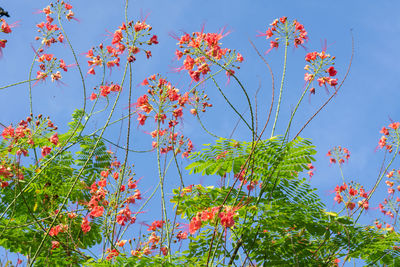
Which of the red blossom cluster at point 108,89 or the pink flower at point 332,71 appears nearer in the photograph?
the pink flower at point 332,71

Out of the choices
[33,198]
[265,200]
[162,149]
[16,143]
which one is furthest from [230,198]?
[33,198]

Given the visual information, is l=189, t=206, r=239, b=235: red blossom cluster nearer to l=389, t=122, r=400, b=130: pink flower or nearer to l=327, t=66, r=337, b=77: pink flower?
l=327, t=66, r=337, b=77: pink flower

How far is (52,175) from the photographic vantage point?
21.9 feet

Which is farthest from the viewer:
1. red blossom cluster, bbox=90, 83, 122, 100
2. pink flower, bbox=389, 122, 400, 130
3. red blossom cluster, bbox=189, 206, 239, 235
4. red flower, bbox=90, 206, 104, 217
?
pink flower, bbox=389, 122, 400, 130

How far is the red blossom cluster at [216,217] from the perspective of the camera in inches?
126

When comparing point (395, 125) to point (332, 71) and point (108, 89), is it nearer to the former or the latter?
point (332, 71)

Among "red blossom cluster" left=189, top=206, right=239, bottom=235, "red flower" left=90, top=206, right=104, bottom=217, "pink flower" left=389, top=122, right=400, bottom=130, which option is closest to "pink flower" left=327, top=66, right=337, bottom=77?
"red blossom cluster" left=189, top=206, right=239, bottom=235

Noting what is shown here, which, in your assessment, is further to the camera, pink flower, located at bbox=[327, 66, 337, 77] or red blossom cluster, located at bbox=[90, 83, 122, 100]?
red blossom cluster, located at bbox=[90, 83, 122, 100]

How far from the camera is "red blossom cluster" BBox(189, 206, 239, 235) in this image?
10.5ft

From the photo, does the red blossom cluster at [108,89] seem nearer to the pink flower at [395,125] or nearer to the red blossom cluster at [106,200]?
the red blossom cluster at [106,200]

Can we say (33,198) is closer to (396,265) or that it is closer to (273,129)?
(273,129)

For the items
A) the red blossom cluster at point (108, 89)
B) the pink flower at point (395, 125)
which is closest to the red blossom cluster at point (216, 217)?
the red blossom cluster at point (108, 89)

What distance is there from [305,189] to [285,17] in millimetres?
2015

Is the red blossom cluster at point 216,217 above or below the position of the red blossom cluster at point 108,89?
below
